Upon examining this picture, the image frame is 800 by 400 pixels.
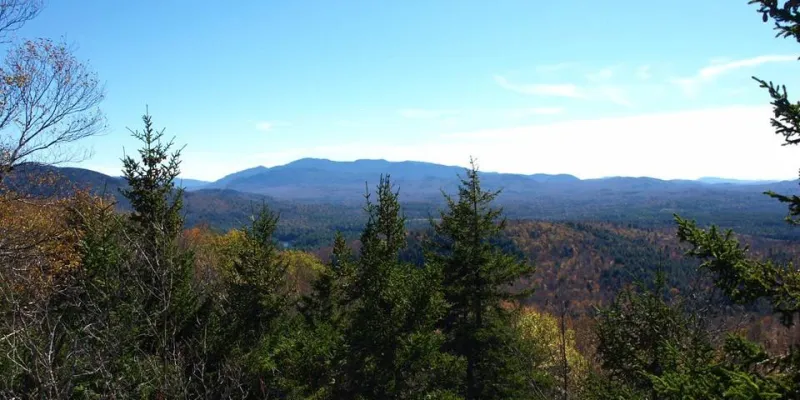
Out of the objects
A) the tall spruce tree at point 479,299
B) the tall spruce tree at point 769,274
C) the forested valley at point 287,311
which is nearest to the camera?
the tall spruce tree at point 769,274

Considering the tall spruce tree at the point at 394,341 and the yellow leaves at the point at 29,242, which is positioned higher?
the yellow leaves at the point at 29,242

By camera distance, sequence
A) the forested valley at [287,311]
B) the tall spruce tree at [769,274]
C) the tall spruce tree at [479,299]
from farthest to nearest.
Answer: the tall spruce tree at [479,299], the forested valley at [287,311], the tall spruce tree at [769,274]

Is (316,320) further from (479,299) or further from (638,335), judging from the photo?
(638,335)

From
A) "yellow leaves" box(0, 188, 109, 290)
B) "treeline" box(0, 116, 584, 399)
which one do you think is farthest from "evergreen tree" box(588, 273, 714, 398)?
"yellow leaves" box(0, 188, 109, 290)

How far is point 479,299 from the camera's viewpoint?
15.3m

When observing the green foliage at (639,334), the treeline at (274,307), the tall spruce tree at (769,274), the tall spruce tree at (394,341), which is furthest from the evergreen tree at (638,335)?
the tall spruce tree at (769,274)

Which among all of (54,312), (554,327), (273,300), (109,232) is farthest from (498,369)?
(554,327)

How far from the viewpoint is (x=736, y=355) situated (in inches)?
248

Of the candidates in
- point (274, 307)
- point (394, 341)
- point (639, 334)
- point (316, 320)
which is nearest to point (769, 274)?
point (639, 334)

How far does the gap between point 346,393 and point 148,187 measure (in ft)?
34.3

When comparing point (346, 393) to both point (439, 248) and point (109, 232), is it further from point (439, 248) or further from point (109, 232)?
point (109, 232)

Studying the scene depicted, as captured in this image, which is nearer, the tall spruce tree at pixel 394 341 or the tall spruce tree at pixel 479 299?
the tall spruce tree at pixel 394 341

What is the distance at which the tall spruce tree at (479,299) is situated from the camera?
15102mm

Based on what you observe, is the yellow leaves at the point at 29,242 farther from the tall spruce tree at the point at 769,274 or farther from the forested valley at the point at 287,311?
the tall spruce tree at the point at 769,274
